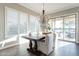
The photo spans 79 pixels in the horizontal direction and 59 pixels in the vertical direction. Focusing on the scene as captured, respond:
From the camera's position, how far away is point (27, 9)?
4430 millimetres

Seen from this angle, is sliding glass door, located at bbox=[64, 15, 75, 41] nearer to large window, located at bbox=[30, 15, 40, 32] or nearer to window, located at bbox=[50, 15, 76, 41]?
window, located at bbox=[50, 15, 76, 41]

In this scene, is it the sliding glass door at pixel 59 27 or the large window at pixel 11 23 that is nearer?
the large window at pixel 11 23

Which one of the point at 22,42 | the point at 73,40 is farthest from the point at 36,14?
the point at 73,40

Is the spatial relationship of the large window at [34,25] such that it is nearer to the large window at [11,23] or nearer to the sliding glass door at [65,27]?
the large window at [11,23]

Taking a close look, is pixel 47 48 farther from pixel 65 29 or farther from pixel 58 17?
pixel 58 17

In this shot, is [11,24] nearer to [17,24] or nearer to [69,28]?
[17,24]

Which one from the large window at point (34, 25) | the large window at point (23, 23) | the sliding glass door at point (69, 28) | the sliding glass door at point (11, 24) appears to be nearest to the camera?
the sliding glass door at point (11, 24)

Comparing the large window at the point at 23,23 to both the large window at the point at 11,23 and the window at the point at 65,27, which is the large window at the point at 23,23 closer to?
the large window at the point at 11,23

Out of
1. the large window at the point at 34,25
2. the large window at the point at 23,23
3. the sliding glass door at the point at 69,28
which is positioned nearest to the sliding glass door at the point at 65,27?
the sliding glass door at the point at 69,28

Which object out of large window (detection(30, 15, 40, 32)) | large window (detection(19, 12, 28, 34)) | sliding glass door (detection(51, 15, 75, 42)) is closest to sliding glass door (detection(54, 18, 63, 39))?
sliding glass door (detection(51, 15, 75, 42))

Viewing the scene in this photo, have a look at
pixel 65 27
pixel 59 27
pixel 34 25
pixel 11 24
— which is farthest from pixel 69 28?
pixel 11 24

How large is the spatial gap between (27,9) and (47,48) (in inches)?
104

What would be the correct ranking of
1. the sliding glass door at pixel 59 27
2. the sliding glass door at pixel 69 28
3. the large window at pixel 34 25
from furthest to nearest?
the sliding glass door at pixel 59 27 → the sliding glass door at pixel 69 28 → the large window at pixel 34 25

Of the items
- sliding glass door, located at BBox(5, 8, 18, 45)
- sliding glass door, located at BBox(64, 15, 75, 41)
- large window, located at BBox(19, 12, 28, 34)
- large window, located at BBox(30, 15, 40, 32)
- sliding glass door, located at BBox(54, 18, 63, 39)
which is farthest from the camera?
sliding glass door, located at BBox(54, 18, 63, 39)
